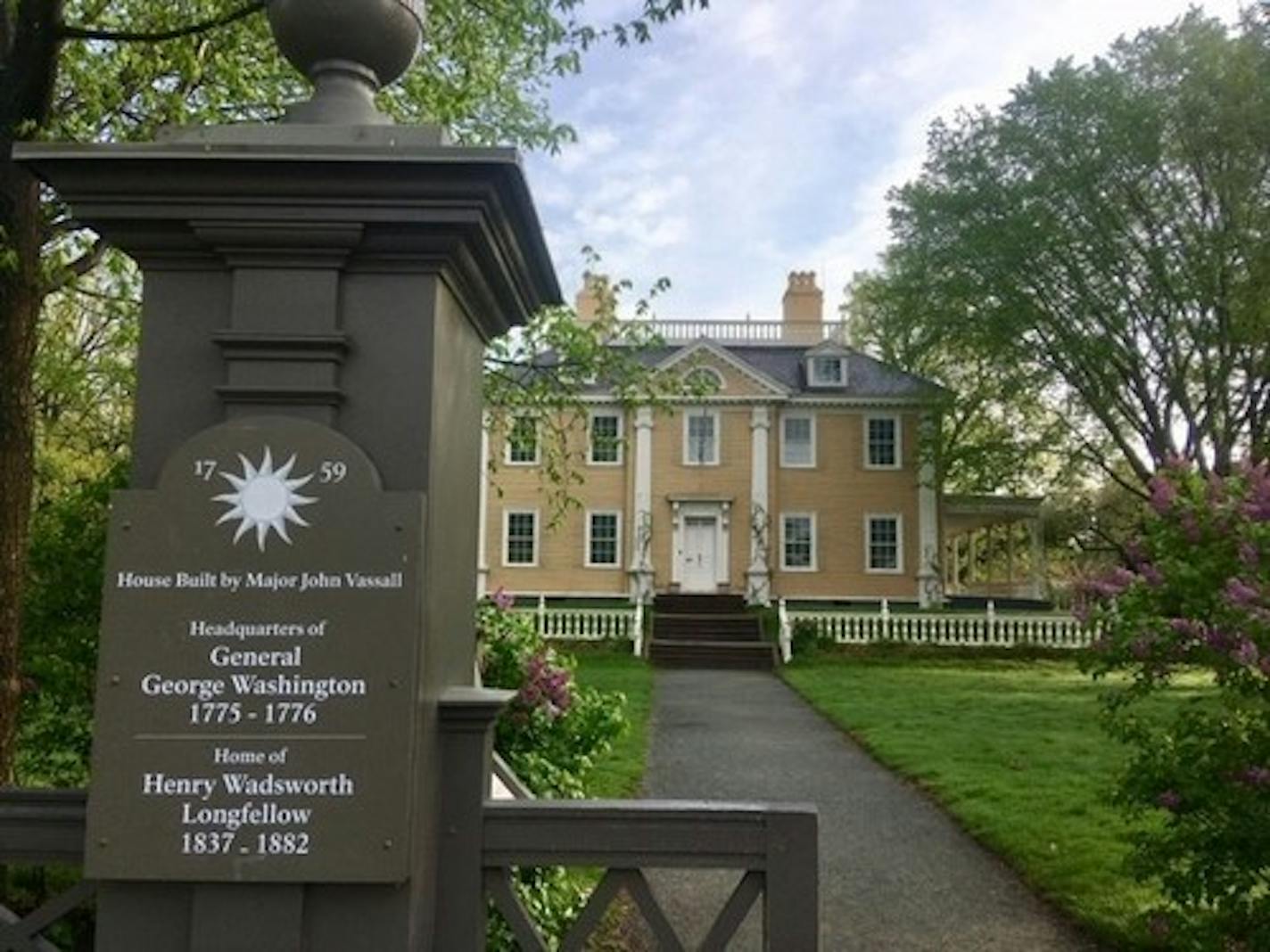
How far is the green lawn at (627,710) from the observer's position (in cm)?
983

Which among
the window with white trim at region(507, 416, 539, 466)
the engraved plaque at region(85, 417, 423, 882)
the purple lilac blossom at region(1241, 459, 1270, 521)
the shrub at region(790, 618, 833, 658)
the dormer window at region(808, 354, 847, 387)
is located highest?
the dormer window at region(808, 354, 847, 387)

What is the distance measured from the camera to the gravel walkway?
620 centimetres

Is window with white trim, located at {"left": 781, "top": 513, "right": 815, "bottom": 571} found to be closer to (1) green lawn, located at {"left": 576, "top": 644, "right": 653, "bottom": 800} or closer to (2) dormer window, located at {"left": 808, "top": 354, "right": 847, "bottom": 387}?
(2) dormer window, located at {"left": 808, "top": 354, "right": 847, "bottom": 387}

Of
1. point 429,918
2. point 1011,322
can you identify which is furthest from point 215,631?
point 1011,322

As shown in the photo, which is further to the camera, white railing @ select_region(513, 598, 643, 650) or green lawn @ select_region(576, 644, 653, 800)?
white railing @ select_region(513, 598, 643, 650)

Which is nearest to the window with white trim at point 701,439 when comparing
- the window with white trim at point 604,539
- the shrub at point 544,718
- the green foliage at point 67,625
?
the window with white trim at point 604,539

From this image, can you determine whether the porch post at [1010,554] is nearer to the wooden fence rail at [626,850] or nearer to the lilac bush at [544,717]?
the lilac bush at [544,717]

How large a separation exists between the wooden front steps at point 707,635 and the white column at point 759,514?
143 cm

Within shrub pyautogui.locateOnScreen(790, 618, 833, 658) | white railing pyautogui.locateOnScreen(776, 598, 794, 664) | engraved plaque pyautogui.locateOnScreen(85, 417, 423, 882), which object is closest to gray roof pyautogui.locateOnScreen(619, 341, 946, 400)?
white railing pyautogui.locateOnScreen(776, 598, 794, 664)

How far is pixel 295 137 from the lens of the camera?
2420 millimetres

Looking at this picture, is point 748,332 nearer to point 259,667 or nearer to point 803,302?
point 803,302

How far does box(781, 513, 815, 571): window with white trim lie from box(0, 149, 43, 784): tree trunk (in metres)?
28.9

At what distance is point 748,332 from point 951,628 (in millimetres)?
14390

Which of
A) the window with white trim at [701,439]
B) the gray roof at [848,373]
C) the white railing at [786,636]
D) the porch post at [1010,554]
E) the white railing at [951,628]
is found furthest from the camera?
the porch post at [1010,554]
